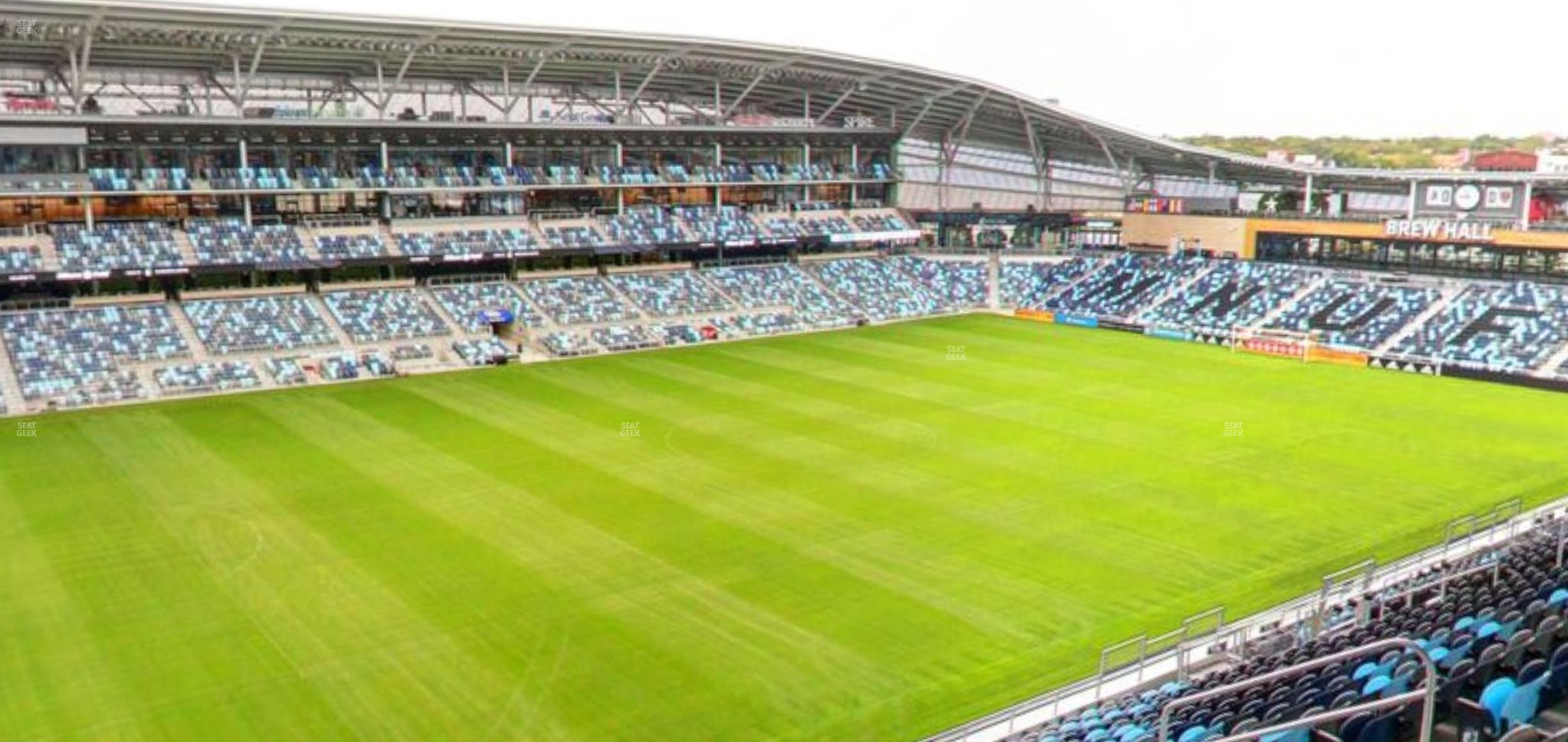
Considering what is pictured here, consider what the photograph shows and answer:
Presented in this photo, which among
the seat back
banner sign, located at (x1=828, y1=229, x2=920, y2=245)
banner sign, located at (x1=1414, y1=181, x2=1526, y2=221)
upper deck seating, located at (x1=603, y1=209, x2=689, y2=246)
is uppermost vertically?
banner sign, located at (x1=1414, y1=181, x2=1526, y2=221)

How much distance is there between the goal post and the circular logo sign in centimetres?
1172

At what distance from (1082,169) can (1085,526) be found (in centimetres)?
5933

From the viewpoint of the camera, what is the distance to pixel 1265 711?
14492mm

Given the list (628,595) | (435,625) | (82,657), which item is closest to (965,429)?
(628,595)

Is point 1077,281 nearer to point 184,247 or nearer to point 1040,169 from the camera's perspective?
point 1040,169

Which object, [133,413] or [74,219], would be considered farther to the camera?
[74,219]

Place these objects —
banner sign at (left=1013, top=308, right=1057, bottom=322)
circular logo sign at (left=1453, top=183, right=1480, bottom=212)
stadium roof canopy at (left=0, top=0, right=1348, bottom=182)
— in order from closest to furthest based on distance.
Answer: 1. stadium roof canopy at (left=0, top=0, right=1348, bottom=182)
2. circular logo sign at (left=1453, top=183, right=1480, bottom=212)
3. banner sign at (left=1013, top=308, right=1057, bottom=322)

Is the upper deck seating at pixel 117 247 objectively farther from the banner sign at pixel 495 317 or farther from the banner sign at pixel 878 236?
the banner sign at pixel 878 236

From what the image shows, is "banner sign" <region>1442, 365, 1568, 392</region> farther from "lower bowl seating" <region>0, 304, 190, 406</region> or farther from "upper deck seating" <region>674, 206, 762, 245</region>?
"lower bowl seating" <region>0, 304, 190, 406</region>

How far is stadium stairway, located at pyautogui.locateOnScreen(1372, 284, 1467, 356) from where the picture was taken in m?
60.9

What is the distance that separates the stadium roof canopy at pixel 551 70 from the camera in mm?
52250

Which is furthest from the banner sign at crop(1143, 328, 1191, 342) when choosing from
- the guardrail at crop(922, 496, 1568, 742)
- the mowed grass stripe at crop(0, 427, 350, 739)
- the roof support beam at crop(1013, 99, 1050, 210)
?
the mowed grass stripe at crop(0, 427, 350, 739)

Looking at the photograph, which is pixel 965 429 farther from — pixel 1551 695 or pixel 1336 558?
pixel 1551 695

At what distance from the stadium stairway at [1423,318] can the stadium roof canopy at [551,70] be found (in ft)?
45.4
